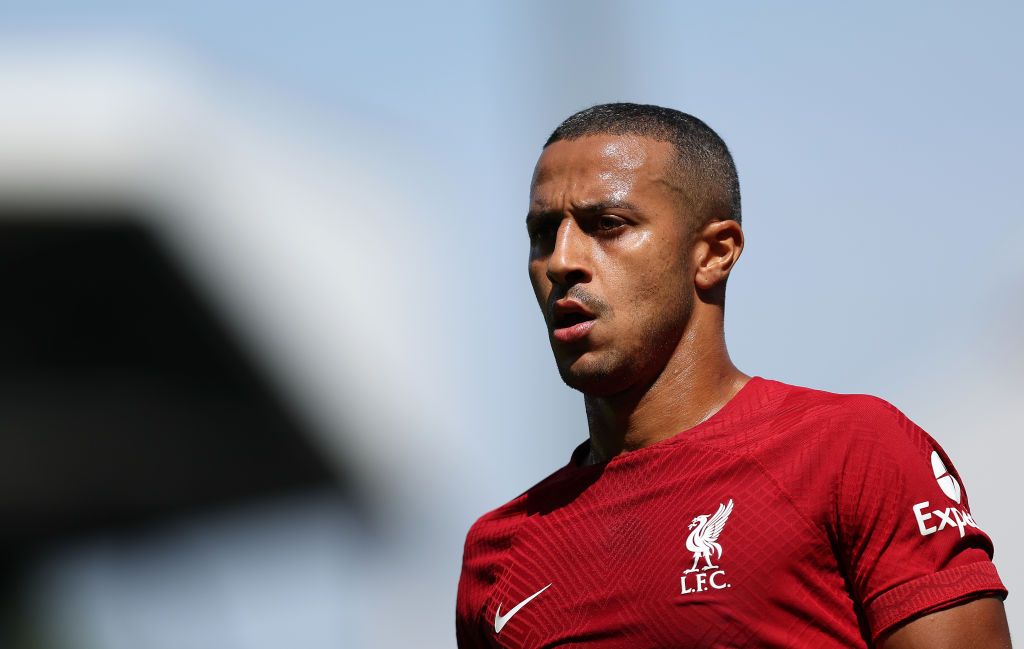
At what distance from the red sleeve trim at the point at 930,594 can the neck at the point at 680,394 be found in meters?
0.75

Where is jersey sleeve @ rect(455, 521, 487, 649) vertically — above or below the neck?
below

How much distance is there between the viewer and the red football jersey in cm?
296

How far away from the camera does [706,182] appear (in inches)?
143

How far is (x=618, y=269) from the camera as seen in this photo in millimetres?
3469

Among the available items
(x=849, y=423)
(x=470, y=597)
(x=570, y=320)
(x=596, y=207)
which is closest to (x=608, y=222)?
(x=596, y=207)

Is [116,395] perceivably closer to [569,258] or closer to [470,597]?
[470,597]

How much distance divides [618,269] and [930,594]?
1.09m

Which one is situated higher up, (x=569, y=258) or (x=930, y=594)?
(x=569, y=258)

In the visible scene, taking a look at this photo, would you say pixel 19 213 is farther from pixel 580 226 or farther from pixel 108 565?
pixel 580 226

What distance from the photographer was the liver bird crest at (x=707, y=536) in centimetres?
309

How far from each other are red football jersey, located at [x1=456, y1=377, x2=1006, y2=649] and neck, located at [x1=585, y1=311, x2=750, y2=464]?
6 cm

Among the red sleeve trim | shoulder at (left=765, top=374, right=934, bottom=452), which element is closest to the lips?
shoulder at (left=765, top=374, right=934, bottom=452)

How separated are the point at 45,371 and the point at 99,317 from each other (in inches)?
32.2

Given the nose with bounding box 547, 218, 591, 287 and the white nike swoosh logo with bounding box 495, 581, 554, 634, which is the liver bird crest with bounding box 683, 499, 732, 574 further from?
the nose with bounding box 547, 218, 591, 287
